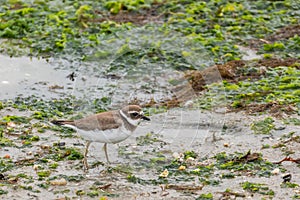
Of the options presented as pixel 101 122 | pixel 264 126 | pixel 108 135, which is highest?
pixel 101 122

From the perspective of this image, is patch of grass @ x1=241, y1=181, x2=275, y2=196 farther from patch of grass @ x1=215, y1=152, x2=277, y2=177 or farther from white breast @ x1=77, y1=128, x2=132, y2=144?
white breast @ x1=77, y1=128, x2=132, y2=144

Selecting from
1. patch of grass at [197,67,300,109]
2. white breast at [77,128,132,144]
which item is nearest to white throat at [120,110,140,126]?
white breast at [77,128,132,144]

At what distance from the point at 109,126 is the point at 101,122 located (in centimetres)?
14

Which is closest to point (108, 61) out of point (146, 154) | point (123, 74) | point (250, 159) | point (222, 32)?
point (123, 74)

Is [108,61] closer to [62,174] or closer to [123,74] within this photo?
[123,74]

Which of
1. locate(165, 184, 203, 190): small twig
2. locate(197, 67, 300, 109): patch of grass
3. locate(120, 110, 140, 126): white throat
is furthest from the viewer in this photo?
locate(197, 67, 300, 109): patch of grass

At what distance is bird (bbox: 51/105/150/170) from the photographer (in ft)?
29.8

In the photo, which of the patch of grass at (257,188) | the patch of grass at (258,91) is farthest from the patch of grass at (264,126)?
the patch of grass at (257,188)

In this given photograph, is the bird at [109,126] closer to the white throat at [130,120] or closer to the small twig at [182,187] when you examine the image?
the white throat at [130,120]

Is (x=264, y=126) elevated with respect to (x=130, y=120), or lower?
lower

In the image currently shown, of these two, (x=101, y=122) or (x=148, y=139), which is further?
(x=148, y=139)

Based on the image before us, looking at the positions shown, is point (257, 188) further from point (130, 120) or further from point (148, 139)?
point (148, 139)

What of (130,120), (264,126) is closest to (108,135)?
(130,120)

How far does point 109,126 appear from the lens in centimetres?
911
